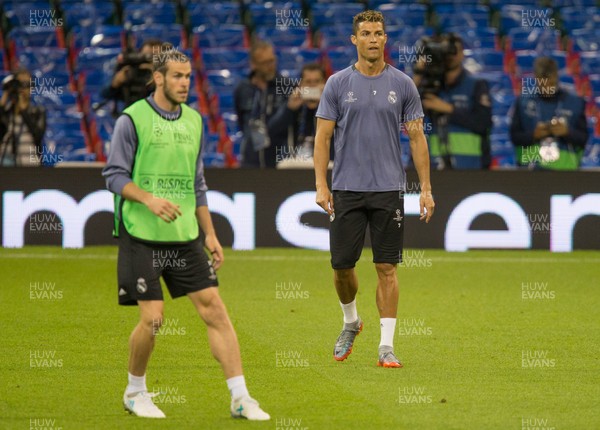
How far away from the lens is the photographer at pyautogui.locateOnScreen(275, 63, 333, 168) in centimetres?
1452

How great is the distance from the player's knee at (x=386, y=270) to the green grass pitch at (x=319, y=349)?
0.62 m

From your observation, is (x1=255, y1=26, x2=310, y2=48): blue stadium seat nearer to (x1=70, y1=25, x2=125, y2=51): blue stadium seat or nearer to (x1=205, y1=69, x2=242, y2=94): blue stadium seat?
(x1=205, y1=69, x2=242, y2=94): blue stadium seat

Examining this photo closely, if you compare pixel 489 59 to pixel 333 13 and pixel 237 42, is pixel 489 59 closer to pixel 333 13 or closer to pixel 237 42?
pixel 333 13

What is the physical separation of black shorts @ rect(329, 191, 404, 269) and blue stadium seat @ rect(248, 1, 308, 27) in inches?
454

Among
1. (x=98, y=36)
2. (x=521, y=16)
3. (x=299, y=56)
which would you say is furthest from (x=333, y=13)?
(x=98, y=36)

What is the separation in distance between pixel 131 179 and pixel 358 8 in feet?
46.0

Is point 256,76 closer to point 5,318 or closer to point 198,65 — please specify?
point 198,65

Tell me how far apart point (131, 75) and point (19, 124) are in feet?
6.15

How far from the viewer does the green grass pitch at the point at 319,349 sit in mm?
6789

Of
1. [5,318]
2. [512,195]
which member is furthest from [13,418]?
[512,195]

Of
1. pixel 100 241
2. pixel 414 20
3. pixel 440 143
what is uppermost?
pixel 414 20

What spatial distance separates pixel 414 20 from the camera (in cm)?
Answer: 1988

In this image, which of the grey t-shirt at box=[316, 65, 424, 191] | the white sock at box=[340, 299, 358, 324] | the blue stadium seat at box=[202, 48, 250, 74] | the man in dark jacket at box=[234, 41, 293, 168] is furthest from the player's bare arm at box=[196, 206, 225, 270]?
the blue stadium seat at box=[202, 48, 250, 74]

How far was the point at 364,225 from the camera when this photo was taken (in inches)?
335
